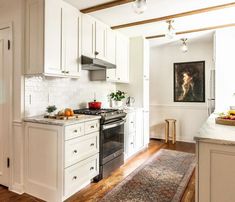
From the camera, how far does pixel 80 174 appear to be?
2391 millimetres

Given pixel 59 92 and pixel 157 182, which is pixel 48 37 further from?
→ pixel 157 182

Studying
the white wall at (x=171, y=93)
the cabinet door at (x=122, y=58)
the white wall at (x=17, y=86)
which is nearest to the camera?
the white wall at (x=17, y=86)

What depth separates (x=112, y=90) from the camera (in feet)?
14.4

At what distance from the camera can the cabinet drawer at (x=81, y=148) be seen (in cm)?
218

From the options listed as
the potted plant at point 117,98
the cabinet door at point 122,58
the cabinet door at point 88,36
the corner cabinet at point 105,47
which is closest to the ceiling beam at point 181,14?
the corner cabinet at point 105,47

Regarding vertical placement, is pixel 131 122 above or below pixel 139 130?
above

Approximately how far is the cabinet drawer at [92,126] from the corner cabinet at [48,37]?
2.56ft

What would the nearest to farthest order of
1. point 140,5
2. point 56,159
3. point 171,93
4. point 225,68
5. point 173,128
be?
point 140,5 < point 56,159 < point 225,68 < point 173,128 < point 171,93

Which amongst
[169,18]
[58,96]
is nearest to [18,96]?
[58,96]

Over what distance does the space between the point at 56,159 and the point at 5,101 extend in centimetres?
112

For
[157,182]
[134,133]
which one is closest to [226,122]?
[157,182]

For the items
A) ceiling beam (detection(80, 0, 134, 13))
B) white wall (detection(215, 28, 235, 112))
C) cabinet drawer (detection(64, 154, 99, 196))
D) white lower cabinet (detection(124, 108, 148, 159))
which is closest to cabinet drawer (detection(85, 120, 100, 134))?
cabinet drawer (detection(64, 154, 99, 196))

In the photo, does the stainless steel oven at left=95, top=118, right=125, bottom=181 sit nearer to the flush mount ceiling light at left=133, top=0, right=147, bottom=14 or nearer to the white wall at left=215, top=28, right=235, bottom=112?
the flush mount ceiling light at left=133, top=0, right=147, bottom=14

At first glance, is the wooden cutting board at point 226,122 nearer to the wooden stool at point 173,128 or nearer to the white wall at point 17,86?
the white wall at point 17,86
